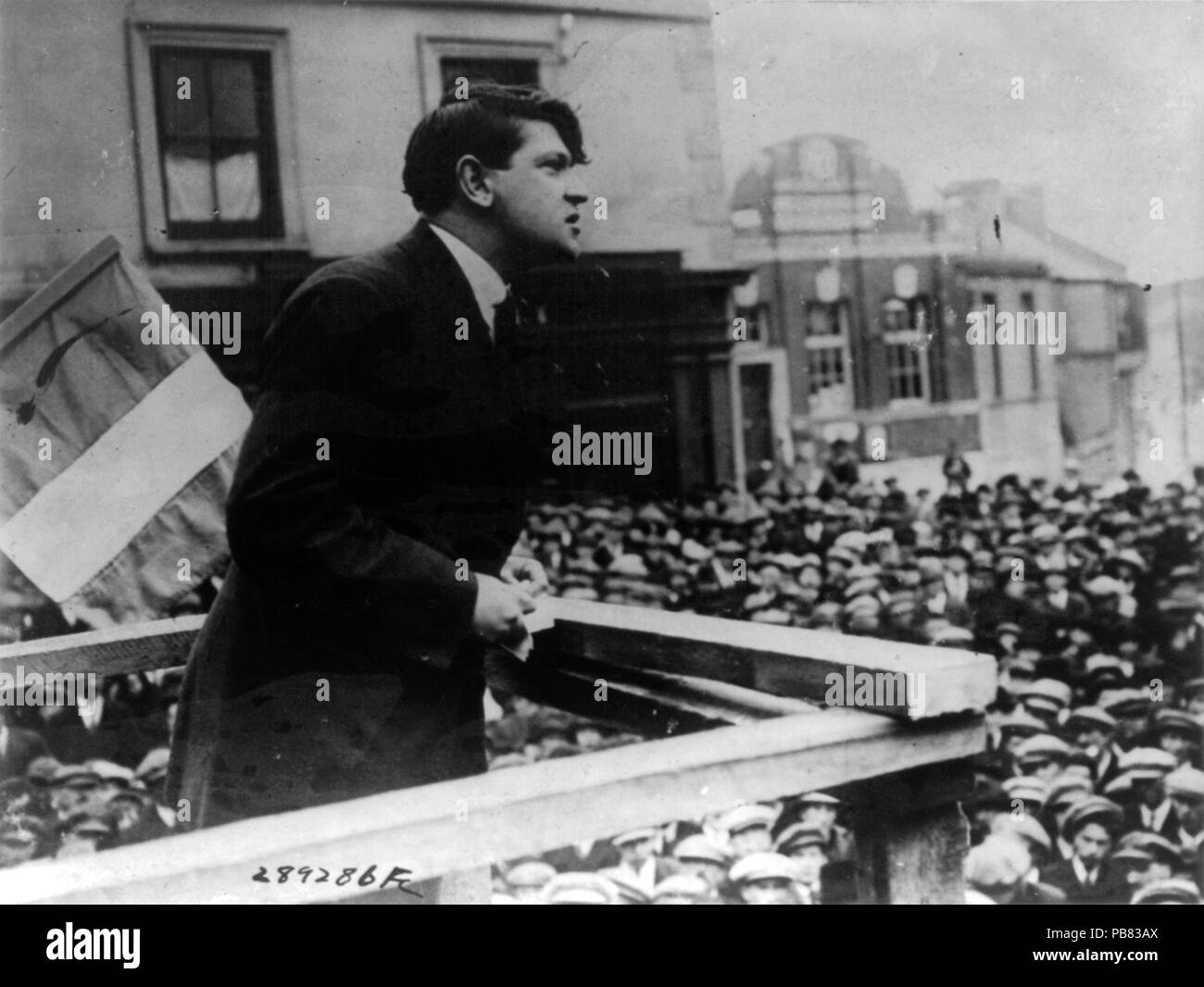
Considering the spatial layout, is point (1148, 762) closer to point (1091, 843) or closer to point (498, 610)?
point (1091, 843)

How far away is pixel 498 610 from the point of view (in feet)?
8.79

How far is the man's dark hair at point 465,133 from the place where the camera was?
2.76m

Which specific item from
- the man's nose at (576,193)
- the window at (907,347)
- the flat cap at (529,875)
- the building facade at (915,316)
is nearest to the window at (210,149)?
the man's nose at (576,193)

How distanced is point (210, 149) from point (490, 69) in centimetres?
74

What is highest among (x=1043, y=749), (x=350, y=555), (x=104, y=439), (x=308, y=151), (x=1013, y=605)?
(x=308, y=151)

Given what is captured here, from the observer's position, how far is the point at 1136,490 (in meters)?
3.02

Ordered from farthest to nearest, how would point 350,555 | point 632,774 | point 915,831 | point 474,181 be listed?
point 474,181 → point 350,555 → point 915,831 → point 632,774

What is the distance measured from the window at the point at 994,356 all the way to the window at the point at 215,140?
1777 mm

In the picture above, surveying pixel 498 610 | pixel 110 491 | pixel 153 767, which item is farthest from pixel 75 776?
pixel 498 610

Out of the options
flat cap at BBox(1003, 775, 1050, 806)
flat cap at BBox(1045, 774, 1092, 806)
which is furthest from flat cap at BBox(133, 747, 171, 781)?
flat cap at BBox(1045, 774, 1092, 806)

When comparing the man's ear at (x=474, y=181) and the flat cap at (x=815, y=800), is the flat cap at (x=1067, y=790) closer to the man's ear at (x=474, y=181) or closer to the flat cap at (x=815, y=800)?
the flat cap at (x=815, y=800)

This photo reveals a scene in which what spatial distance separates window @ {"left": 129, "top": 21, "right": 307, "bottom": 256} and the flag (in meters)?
0.20

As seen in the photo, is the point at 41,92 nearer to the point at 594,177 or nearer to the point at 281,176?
the point at 281,176
